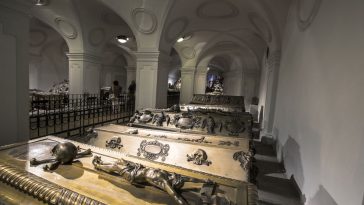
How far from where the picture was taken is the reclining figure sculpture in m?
1.17

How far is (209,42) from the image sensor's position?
34.6 ft

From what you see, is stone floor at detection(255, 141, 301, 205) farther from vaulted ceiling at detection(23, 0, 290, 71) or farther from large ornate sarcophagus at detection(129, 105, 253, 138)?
vaulted ceiling at detection(23, 0, 290, 71)

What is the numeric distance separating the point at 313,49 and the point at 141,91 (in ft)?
16.7

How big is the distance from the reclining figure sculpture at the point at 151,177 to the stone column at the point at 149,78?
17.3 feet

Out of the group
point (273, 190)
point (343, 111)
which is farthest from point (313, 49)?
point (273, 190)

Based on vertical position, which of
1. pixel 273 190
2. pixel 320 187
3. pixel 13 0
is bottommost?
pixel 273 190

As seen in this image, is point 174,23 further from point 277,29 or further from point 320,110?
point 320,110

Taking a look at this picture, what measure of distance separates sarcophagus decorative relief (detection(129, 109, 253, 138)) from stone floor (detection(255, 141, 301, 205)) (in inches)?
37.6

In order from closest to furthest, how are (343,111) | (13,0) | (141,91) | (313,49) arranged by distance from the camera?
1. (343,111)
2. (13,0)
3. (313,49)
4. (141,91)

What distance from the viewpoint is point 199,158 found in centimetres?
223

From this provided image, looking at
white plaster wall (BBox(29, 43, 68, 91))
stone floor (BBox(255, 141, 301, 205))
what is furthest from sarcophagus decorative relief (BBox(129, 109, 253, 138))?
white plaster wall (BBox(29, 43, 68, 91))

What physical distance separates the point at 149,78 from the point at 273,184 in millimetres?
4733

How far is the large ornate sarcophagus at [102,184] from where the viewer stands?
1.10 meters

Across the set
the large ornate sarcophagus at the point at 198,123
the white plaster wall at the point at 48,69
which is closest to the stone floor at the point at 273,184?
the large ornate sarcophagus at the point at 198,123
